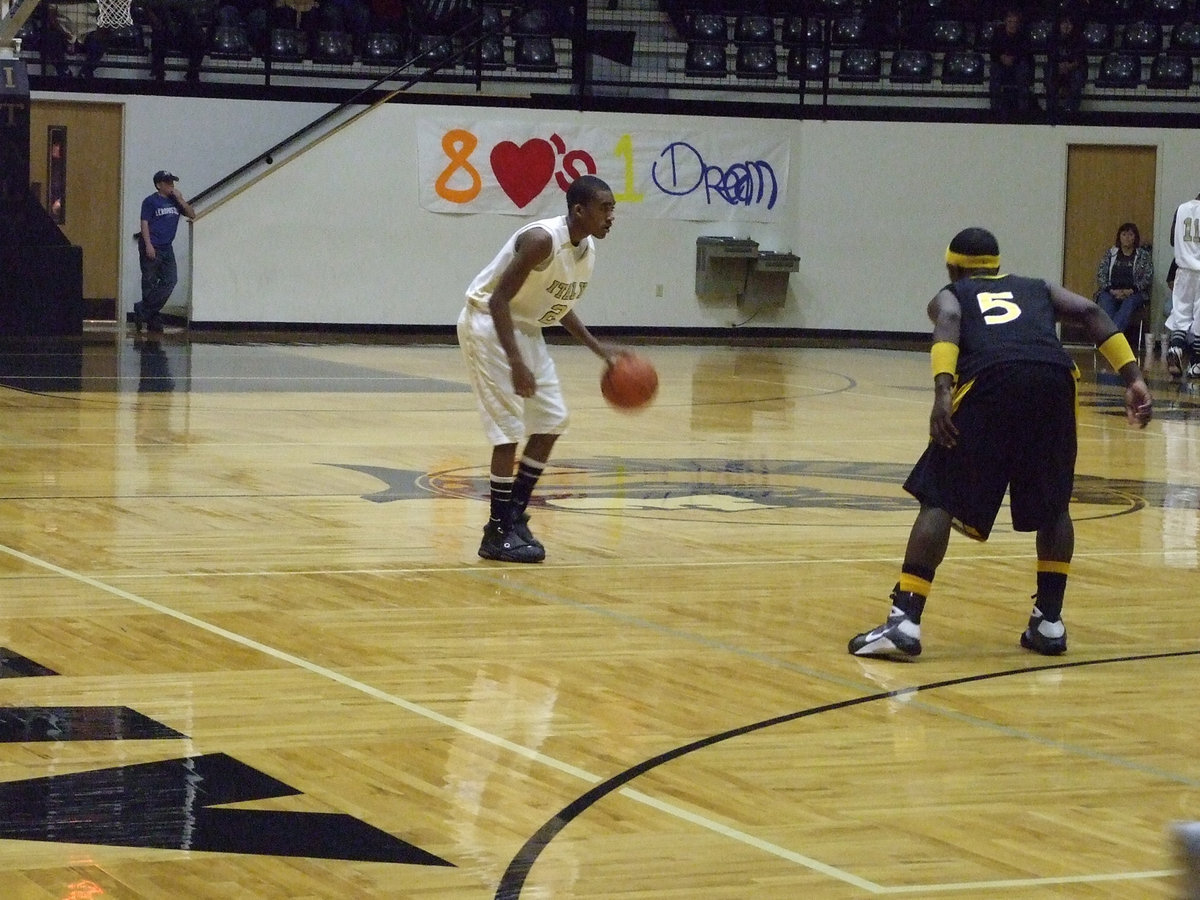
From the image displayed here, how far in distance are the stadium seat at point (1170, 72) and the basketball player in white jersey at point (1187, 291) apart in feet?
19.5

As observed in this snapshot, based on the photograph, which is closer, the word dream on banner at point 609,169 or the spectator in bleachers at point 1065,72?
the word dream on banner at point 609,169

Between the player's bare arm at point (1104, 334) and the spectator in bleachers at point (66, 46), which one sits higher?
the spectator in bleachers at point (66, 46)

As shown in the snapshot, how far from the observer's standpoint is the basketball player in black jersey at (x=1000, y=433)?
630cm

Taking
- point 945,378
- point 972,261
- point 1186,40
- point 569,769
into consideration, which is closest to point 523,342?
point 972,261

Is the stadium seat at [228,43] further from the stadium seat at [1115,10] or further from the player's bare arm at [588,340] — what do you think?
the player's bare arm at [588,340]

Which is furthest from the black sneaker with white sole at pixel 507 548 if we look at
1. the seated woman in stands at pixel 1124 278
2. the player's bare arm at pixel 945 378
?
the seated woman in stands at pixel 1124 278

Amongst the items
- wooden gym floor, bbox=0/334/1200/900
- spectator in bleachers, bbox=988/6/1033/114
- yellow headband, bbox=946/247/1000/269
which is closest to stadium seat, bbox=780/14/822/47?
spectator in bleachers, bbox=988/6/1033/114

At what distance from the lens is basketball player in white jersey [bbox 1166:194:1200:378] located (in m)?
19.3

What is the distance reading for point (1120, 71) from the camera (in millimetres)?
25266

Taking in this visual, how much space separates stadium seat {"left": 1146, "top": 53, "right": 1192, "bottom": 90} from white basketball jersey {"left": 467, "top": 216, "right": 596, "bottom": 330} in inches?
752

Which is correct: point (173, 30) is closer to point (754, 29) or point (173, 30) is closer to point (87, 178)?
point (87, 178)

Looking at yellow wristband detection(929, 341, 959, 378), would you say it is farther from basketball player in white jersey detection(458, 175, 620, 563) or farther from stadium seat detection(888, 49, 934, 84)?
stadium seat detection(888, 49, 934, 84)

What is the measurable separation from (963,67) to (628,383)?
61.3ft

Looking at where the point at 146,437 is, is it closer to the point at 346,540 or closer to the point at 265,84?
the point at 346,540
